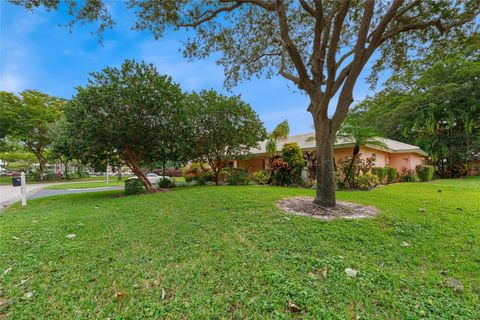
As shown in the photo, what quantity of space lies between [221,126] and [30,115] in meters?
23.2

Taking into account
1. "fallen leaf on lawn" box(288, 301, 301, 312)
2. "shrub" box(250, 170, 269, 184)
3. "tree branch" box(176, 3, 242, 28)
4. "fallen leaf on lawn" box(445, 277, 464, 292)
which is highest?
"tree branch" box(176, 3, 242, 28)

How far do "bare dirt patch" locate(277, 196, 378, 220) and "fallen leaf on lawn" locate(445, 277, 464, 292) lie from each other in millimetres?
2285

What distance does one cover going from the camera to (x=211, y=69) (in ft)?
27.0

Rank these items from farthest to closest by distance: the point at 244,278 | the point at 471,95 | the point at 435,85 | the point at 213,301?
the point at 435,85 → the point at 471,95 → the point at 244,278 → the point at 213,301

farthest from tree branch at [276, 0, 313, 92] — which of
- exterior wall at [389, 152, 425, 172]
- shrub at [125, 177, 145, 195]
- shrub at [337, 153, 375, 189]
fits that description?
exterior wall at [389, 152, 425, 172]

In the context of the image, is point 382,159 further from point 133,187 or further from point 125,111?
point 125,111

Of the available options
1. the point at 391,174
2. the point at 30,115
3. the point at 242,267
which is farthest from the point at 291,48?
the point at 30,115

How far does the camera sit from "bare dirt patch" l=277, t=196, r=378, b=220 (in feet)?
16.2

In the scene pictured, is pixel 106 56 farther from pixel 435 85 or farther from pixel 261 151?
pixel 435 85

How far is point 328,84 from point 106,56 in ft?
23.6

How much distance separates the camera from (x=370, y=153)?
45.3ft

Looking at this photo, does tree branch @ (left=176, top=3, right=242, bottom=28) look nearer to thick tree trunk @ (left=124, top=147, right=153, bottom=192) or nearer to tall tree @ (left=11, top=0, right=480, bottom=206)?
tall tree @ (left=11, top=0, right=480, bottom=206)

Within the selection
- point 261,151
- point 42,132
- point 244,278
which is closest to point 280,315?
point 244,278

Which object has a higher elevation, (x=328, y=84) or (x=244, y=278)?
(x=328, y=84)
